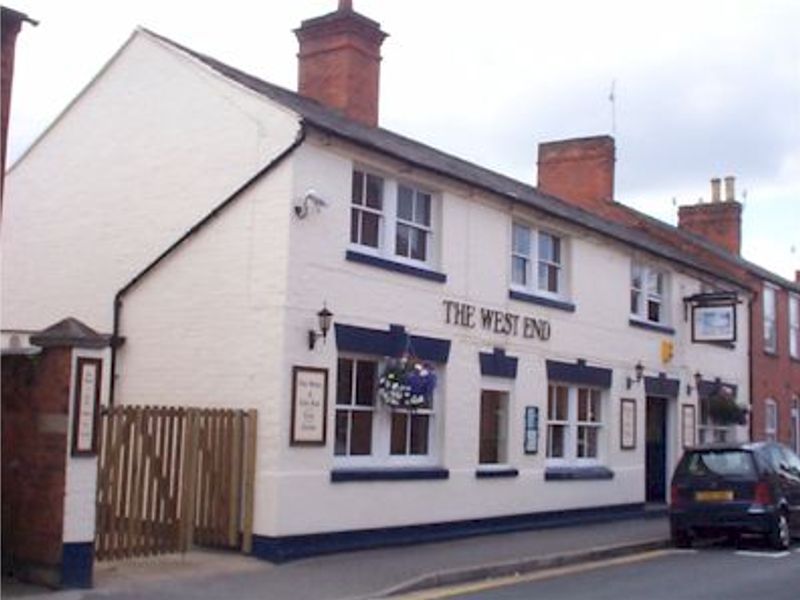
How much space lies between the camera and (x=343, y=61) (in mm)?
19938

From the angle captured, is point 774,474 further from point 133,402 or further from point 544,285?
point 133,402

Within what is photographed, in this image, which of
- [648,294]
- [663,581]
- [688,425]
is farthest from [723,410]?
[663,581]

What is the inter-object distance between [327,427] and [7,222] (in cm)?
760

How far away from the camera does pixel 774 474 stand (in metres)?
17.1

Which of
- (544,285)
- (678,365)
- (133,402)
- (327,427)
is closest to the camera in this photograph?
(327,427)

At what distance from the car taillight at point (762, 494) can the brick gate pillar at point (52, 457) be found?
397 inches

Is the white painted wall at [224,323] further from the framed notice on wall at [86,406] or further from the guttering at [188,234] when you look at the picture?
the framed notice on wall at [86,406]

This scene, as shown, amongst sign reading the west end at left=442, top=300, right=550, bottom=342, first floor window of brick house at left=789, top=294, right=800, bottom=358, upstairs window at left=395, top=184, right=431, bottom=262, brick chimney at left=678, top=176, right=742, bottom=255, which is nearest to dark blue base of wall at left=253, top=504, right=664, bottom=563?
sign reading the west end at left=442, top=300, right=550, bottom=342

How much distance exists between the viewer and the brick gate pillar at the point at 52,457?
428 inches

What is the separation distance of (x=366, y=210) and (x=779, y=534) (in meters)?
7.89

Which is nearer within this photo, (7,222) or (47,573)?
(47,573)

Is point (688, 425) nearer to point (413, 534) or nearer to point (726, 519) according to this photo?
point (726, 519)

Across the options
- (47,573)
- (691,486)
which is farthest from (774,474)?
(47,573)

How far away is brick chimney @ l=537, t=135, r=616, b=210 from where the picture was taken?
96.4 ft
